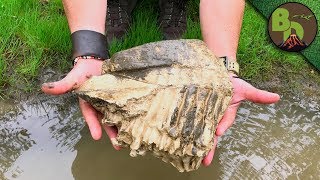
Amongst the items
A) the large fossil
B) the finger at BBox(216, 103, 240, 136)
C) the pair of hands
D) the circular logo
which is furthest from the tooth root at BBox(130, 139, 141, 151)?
the circular logo

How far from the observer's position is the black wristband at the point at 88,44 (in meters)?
2.41

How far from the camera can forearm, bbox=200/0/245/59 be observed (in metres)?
2.57

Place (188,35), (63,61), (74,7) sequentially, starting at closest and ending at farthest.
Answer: (74,7) < (63,61) < (188,35)

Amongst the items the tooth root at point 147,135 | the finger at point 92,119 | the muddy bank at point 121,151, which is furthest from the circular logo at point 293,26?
the tooth root at point 147,135

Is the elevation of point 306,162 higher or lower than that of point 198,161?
lower

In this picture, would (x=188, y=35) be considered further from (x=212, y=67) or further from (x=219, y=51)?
(x=212, y=67)

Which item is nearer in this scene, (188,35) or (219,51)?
(219,51)

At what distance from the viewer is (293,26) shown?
3.56m

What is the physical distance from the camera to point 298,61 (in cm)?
337

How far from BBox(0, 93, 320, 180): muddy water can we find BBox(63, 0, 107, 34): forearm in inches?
22.7

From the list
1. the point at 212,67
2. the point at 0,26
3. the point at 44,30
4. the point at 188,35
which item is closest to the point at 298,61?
the point at 188,35

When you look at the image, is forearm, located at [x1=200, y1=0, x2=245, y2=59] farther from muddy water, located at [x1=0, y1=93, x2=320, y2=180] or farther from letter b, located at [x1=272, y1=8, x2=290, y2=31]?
letter b, located at [x1=272, y1=8, x2=290, y2=31]

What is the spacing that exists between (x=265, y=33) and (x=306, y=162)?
3.62 ft

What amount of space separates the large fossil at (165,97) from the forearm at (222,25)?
42 cm
